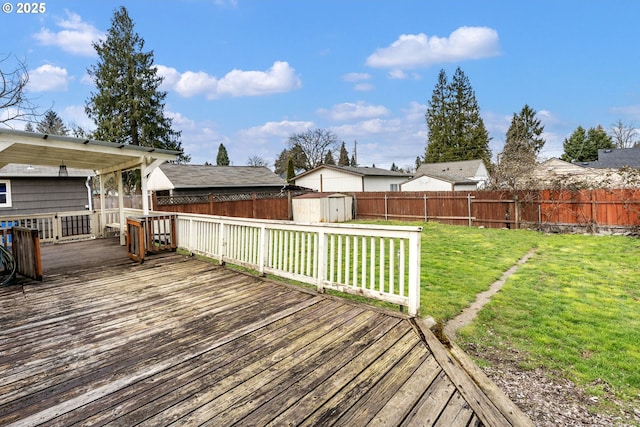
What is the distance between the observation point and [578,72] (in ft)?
52.7

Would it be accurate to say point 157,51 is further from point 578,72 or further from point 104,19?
point 578,72

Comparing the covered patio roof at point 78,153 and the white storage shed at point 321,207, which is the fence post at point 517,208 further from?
the covered patio roof at point 78,153

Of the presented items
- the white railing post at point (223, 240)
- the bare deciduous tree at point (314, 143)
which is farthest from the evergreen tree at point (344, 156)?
the white railing post at point (223, 240)

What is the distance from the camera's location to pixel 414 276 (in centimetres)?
319

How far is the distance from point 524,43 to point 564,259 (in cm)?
1128

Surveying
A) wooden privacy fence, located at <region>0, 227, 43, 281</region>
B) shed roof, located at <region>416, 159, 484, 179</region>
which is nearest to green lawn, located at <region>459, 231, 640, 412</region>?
wooden privacy fence, located at <region>0, 227, 43, 281</region>

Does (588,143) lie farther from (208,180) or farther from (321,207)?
(208,180)

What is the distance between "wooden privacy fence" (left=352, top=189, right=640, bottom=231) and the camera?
10.9m

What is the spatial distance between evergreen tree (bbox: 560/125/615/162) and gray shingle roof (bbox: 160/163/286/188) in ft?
122

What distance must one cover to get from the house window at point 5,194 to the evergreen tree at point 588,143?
4889cm

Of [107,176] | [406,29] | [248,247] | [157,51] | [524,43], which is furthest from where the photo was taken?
[157,51]

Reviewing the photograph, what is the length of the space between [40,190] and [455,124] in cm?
4166

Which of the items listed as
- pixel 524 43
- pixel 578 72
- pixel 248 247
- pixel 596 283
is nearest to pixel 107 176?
pixel 248 247

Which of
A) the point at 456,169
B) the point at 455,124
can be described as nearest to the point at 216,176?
the point at 456,169
